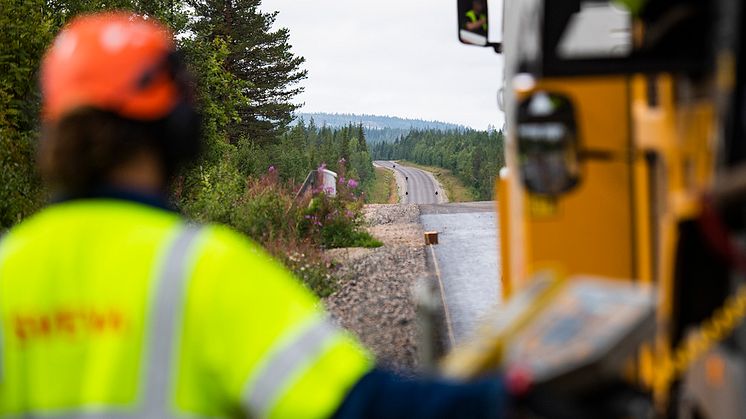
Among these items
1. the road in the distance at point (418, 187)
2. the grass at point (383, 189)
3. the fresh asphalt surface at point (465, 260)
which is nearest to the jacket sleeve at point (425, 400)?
the fresh asphalt surface at point (465, 260)

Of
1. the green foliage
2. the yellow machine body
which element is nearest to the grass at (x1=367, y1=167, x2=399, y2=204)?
the green foliage

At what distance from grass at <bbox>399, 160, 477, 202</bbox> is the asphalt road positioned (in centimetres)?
7870

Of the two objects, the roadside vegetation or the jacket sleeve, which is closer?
the jacket sleeve

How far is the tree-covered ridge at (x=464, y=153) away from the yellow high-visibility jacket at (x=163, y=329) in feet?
236

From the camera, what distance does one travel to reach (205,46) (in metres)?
29.7

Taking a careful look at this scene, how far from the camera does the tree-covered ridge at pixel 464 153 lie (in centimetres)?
10669

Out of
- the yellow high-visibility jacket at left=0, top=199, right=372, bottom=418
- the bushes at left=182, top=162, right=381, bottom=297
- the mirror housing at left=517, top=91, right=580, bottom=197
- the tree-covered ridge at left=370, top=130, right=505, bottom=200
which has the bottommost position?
the tree-covered ridge at left=370, top=130, right=505, bottom=200

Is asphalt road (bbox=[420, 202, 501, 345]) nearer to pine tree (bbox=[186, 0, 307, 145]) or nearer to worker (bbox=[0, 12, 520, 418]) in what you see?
worker (bbox=[0, 12, 520, 418])

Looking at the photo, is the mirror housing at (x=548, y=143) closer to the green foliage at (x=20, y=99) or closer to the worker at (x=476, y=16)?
the worker at (x=476, y=16)

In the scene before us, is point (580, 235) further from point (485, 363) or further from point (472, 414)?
point (472, 414)

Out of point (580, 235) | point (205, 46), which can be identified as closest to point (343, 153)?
point (205, 46)

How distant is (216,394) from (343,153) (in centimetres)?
10753

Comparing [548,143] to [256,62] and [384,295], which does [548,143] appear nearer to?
[384,295]

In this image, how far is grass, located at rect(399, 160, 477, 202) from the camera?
360ft
